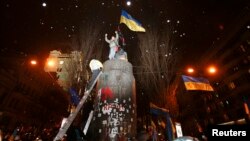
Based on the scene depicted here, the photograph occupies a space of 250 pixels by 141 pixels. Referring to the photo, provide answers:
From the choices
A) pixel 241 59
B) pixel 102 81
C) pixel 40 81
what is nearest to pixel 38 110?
pixel 40 81

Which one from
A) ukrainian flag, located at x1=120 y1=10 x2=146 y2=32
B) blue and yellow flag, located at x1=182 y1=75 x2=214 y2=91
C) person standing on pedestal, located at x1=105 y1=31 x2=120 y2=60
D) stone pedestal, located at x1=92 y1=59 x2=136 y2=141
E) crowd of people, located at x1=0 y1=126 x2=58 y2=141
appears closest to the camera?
crowd of people, located at x1=0 y1=126 x2=58 y2=141

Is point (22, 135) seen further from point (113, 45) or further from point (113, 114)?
point (113, 45)

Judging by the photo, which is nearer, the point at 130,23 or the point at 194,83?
the point at 194,83

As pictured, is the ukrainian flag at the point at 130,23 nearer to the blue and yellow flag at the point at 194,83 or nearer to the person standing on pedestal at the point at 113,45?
the person standing on pedestal at the point at 113,45

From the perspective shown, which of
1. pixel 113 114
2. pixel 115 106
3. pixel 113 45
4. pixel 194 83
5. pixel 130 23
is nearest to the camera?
pixel 194 83

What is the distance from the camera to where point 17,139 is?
589 inches

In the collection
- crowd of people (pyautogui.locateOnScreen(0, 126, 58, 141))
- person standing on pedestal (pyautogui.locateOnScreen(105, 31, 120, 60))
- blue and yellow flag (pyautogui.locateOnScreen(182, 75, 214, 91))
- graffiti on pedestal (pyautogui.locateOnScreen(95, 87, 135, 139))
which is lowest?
crowd of people (pyautogui.locateOnScreen(0, 126, 58, 141))

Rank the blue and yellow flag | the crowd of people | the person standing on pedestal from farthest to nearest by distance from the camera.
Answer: the person standing on pedestal, the blue and yellow flag, the crowd of people

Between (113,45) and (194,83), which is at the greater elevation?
(113,45)

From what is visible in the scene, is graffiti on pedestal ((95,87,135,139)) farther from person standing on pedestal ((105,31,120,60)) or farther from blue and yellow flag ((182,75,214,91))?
blue and yellow flag ((182,75,214,91))

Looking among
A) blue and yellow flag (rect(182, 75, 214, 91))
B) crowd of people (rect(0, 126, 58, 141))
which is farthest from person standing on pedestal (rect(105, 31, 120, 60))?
crowd of people (rect(0, 126, 58, 141))

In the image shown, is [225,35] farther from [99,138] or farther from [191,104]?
[99,138]

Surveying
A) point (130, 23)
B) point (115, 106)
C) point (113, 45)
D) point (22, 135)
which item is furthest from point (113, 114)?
point (22, 135)

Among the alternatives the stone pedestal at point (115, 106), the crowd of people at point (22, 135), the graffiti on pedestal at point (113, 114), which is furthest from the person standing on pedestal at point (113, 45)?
the crowd of people at point (22, 135)
